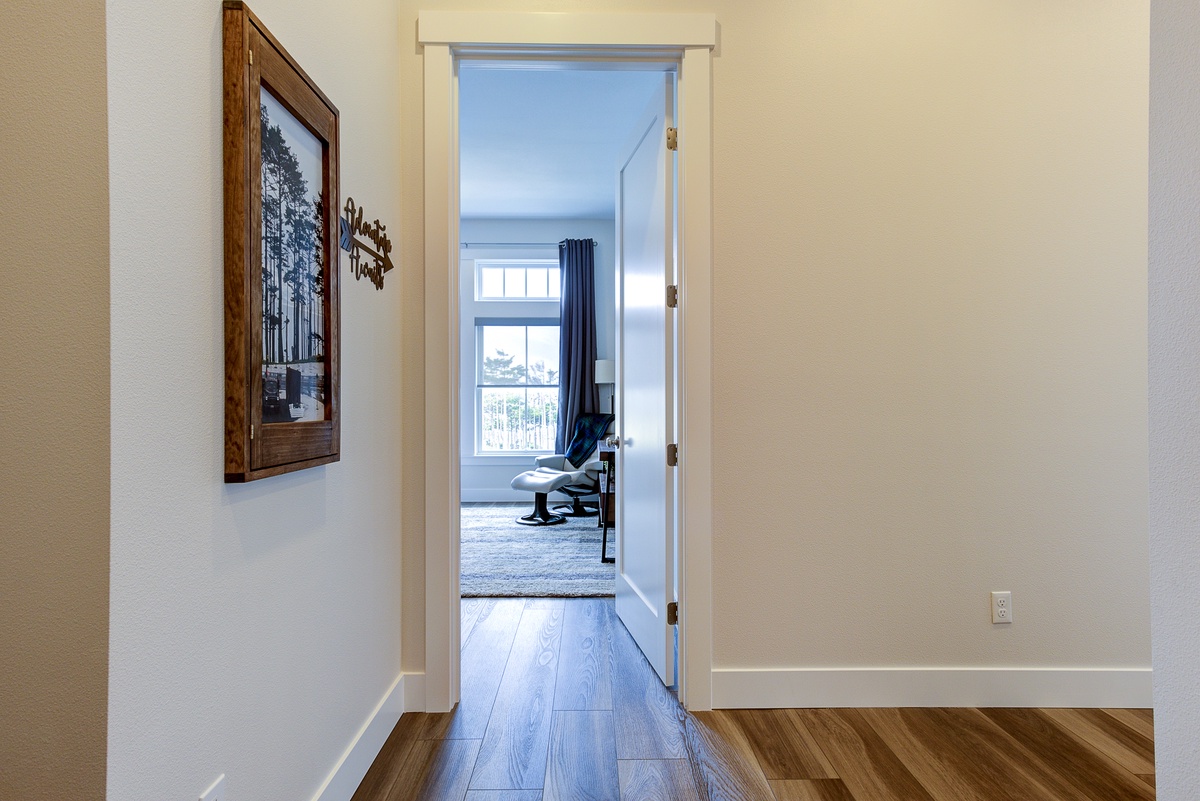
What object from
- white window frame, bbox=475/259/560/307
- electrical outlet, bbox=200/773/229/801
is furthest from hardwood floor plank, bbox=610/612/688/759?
white window frame, bbox=475/259/560/307

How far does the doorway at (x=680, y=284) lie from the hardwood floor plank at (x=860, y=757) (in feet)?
1.24

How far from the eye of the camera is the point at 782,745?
6.76 feet

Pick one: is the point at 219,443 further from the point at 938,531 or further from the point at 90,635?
the point at 938,531

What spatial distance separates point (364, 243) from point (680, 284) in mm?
1007

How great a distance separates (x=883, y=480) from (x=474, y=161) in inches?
157

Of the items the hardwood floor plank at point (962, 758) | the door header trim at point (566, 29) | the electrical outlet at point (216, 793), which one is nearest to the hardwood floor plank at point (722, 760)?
the hardwood floor plank at point (962, 758)

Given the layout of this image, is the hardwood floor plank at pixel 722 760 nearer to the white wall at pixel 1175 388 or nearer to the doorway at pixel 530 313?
the white wall at pixel 1175 388

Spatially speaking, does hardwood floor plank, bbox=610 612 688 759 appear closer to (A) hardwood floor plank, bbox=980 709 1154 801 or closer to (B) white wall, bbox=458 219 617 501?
(A) hardwood floor plank, bbox=980 709 1154 801

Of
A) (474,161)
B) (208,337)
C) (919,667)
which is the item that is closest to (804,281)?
(919,667)

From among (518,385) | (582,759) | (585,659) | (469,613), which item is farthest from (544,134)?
(582,759)

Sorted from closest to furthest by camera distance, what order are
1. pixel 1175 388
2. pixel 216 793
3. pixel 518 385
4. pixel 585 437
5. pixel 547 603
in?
1. pixel 1175 388
2. pixel 216 793
3. pixel 547 603
4. pixel 585 437
5. pixel 518 385

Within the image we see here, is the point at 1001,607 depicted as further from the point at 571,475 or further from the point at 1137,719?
the point at 571,475

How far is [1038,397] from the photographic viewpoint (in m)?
2.35

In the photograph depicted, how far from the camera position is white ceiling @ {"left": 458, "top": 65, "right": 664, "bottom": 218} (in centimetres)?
385
